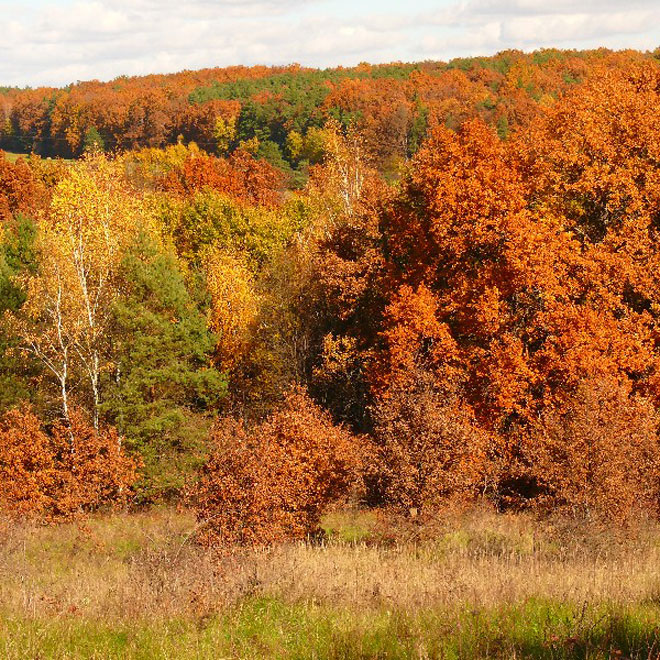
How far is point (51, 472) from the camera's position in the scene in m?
28.1

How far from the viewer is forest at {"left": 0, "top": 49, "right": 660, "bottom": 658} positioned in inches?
693

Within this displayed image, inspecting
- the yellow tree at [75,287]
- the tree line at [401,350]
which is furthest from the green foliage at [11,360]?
the yellow tree at [75,287]

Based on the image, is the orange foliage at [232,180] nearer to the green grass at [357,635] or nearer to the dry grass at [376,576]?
the dry grass at [376,576]

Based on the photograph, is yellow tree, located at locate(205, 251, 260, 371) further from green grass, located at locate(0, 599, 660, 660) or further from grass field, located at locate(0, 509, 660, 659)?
green grass, located at locate(0, 599, 660, 660)

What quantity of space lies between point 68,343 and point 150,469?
21.4ft

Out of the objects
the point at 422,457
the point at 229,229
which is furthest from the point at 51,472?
the point at 229,229

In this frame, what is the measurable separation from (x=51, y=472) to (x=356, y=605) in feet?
66.8

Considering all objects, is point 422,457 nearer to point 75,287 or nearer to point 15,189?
point 75,287


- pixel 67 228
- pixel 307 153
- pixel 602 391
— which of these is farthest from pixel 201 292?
pixel 307 153

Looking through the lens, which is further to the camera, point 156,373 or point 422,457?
point 156,373

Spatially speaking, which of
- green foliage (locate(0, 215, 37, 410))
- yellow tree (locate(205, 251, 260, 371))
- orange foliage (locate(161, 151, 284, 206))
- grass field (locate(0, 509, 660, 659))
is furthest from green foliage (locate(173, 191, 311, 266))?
grass field (locate(0, 509, 660, 659))

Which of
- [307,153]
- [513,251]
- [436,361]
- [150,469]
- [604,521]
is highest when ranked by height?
[307,153]

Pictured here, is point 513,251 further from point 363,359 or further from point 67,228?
point 67,228

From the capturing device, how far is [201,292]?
3859 centimetres
